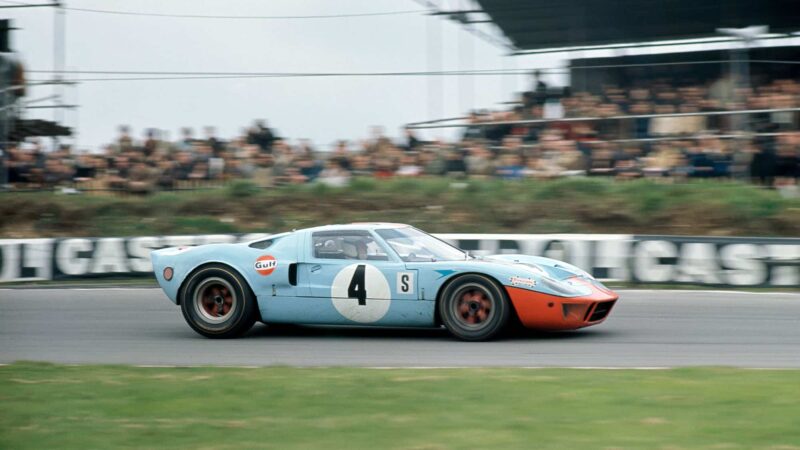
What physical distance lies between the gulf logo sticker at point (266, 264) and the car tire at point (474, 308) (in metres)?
1.67

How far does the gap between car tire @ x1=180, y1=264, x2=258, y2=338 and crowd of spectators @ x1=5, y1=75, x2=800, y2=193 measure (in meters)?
9.14

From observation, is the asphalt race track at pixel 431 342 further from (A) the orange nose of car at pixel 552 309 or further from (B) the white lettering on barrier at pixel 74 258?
(B) the white lettering on barrier at pixel 74 258

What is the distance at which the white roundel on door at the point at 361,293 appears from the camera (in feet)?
30.4

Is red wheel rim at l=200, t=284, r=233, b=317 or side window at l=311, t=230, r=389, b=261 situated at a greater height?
side window at l=311, t=230, r=389, b=261

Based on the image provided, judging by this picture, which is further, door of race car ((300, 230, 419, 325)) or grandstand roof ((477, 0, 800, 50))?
grandstand roof ((477, 0, 800, 50))

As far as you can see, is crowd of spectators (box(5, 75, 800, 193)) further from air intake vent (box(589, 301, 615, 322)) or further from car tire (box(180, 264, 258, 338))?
car tire (box(180, 264, 258, 338))

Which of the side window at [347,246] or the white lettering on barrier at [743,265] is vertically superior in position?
the side window at [347,246]

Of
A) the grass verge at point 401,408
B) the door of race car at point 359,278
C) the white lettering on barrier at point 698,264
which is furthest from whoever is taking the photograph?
the white lettering on barrier at point 698,264

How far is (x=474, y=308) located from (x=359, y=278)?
1.08m

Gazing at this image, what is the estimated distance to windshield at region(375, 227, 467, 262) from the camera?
30.9 ft

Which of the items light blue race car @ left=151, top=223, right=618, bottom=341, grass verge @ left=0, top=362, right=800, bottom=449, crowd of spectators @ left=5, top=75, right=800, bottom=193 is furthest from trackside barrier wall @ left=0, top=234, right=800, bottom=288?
grass verge @ left=0, top=362, right=800, bottom=449

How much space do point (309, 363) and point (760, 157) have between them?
1081 cm

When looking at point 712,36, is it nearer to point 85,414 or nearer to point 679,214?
point 679,214

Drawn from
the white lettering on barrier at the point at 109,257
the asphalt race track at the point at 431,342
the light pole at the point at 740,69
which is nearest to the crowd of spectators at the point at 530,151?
the light pole at the point at 740,69
